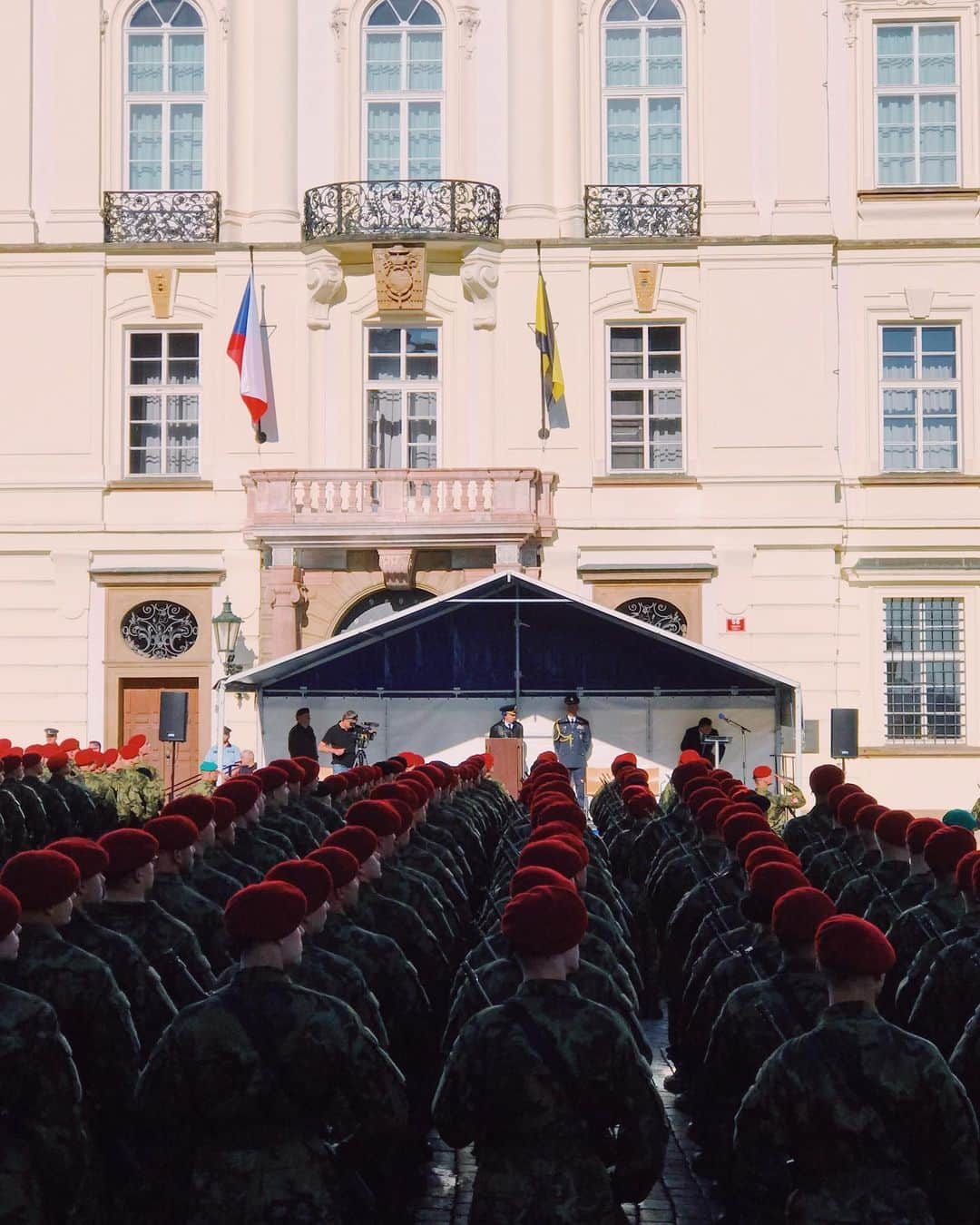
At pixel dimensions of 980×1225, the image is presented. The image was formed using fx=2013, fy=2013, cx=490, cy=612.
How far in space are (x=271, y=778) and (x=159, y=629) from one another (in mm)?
17003

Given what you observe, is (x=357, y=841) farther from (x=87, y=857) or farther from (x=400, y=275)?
(x=400, y=275)

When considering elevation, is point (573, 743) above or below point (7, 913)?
below

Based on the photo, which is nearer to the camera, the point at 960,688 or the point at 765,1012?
the point at 765,1012

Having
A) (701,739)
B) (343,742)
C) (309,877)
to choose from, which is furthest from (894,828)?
(343,742)

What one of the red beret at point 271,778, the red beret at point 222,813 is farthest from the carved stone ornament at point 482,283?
the red beret at point 222,813

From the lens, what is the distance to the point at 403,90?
31953 millimetres

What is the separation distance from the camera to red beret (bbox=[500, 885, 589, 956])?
19.7ft

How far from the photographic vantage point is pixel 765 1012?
22.9 feet

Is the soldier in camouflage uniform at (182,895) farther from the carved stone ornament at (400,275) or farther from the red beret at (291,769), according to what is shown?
the carved stone ornament at (400,275)

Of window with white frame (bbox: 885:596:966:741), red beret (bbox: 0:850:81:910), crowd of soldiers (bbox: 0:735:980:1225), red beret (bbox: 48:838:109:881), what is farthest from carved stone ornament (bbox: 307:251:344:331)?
red beret (bbox: 0:850:81:910)

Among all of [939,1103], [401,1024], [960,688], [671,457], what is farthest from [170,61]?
[939,1103]

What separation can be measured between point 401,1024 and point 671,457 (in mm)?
23905

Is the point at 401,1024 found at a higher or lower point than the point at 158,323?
lower

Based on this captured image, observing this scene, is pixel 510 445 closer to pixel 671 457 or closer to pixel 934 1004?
pixel 671 457
